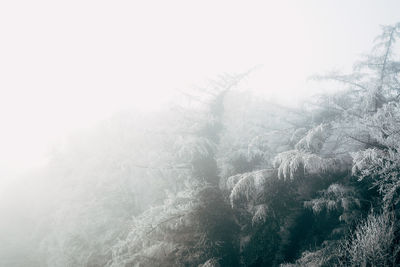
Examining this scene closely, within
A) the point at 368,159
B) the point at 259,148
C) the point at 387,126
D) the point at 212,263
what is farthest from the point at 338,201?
the point at 259,148

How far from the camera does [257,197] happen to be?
7762 millimetres

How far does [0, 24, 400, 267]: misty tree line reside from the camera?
620 centimetres

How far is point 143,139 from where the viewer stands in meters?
16.1

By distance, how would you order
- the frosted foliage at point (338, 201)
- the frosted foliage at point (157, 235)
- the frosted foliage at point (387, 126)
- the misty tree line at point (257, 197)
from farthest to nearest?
the frosted foliage at point (157, 235), the frosted foliage at point (338, 201), the misty tree line at point (257, 197), the frosted foliage at point (387, 126)

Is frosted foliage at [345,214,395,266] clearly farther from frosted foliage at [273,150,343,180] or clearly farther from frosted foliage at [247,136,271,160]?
frosted foliage at [247,136,271,160]

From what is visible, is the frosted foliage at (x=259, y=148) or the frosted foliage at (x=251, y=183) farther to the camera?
the frosted foliage at (x=259, y=148)

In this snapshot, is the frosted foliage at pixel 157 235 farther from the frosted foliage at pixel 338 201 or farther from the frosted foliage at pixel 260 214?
the frosted foliage at pixel 338 201

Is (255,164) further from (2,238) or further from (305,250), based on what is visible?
(2,238)

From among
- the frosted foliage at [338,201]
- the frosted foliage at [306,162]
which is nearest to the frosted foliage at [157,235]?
the frosted foliage at [306,162]

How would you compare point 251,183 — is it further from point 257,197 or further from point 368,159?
point 368,159

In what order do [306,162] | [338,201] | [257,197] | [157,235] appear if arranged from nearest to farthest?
[306,162]
[338,201]
[257,197]
[157,235]

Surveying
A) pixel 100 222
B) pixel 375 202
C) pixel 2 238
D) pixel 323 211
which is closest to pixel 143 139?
pixel 100 222

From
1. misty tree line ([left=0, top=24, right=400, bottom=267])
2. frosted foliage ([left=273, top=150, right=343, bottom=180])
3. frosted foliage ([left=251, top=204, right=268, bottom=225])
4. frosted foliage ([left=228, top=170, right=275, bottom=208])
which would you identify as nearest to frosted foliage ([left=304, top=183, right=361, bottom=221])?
misty tree line ([left=0, top=24, right=400, bottom=267])

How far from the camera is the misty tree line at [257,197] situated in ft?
20.3
